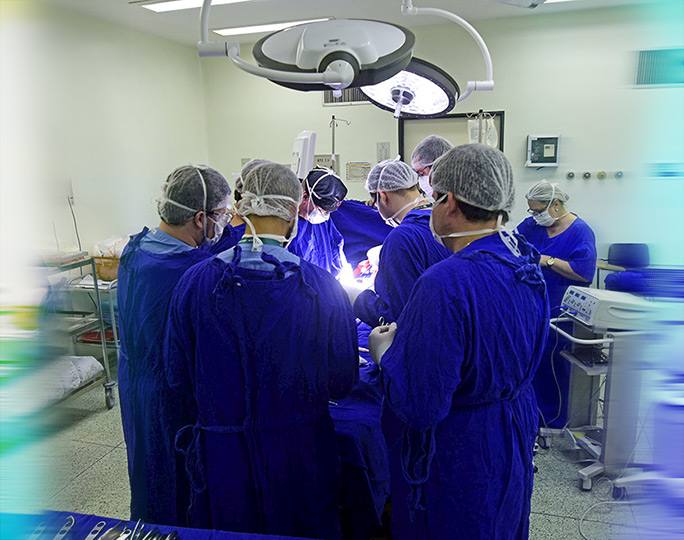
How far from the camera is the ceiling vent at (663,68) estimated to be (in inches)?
18.1

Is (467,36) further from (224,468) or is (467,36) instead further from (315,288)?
(224,468)

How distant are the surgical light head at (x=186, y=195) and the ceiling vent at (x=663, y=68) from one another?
153cm

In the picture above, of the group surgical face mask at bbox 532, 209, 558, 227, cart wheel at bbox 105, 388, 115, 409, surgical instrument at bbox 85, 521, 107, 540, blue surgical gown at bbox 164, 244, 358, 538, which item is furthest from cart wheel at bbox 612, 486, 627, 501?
cart wheel at bbox 105, 388, 115, 409

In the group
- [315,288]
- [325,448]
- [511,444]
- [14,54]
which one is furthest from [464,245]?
[14,54]

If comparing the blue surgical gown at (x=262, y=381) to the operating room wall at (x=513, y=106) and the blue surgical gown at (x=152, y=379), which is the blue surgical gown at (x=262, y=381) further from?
the operating room wall at (x=513, y=106)

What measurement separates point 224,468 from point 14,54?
1308 mm

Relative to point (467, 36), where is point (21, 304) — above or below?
below

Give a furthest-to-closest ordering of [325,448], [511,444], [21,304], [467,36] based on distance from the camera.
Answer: [467,36] < [325,448] < [511,444] < [21,304]

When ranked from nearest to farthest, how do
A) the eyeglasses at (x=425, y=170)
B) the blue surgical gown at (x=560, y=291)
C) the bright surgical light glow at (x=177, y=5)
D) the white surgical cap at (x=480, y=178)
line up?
the white surgical cap at (x=480, y=178)
the eyeglasses at (x=425, y=170)
the blue surgical gown at (x=560, y=291)
the bright surgical light glow at (x=177, y=5)

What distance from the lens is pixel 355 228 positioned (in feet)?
9.96

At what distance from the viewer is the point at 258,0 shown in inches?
151

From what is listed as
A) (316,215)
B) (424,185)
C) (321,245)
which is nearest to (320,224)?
(321,245)

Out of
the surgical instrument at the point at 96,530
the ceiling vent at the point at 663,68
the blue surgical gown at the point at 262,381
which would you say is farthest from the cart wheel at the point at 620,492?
the surgical instrument at the point at 96,530

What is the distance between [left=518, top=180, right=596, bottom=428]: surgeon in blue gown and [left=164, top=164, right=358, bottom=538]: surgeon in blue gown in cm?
183
